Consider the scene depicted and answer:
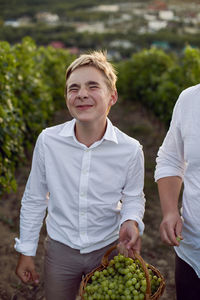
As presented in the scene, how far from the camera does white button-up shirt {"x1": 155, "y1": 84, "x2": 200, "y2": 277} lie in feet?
5.45

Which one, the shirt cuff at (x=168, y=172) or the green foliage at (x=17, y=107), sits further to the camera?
the green foliage at (x=17, y=107)

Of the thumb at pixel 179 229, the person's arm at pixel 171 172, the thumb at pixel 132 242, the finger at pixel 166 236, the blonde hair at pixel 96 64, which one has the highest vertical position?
the blonde hair at pixel 96 64

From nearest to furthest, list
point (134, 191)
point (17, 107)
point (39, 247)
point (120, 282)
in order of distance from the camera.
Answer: point (120, 282) → point (134, 191) → point (39, 247) → point (17, 107)

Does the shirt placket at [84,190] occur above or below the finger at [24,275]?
above

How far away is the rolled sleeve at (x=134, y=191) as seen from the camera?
76.0 inches

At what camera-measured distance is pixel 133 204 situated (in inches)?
76.4

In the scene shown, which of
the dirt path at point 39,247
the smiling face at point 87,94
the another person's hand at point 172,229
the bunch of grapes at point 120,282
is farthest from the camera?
the dirt path at point 39,247

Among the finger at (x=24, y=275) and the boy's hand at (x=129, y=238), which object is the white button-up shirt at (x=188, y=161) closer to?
the boy's hand at (x=129, y=238)

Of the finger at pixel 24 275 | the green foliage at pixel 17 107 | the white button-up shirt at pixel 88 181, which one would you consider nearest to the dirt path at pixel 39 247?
the green foliage at pixel 17 107

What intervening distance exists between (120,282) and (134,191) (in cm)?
53

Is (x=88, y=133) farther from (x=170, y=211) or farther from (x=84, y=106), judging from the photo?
(x=170, y=211)

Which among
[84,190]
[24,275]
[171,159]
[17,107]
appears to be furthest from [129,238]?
[17,107]

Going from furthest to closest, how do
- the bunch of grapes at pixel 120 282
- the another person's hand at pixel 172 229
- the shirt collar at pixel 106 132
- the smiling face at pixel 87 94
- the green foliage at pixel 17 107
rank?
1. the green foliage at pixel 17 107
2. the shirt collar at pixel 106 132
3. the smiling face at pixel 87 94
4. the another person's hand at pixel 172 229
5. the bunch of grapes at pixel 120 282

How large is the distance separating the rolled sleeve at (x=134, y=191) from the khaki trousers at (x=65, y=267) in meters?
0.30
